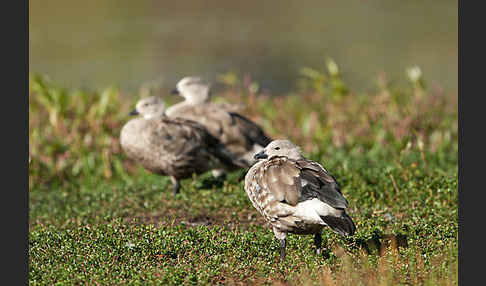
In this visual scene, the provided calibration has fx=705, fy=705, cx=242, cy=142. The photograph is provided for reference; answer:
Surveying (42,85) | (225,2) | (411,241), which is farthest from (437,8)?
(411,241)

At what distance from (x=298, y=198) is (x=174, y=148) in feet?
13.5

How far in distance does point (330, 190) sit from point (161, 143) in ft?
14.2

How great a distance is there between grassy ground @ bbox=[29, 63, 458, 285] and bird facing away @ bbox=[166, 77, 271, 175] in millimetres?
545

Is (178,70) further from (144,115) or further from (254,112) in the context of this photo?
(144,115)

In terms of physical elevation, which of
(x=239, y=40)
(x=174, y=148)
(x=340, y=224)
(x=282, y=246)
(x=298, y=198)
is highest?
(x=239, y=40)

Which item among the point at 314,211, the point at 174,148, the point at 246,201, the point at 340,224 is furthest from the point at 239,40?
the point at 340,224

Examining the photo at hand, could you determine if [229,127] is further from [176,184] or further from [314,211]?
[314,211]

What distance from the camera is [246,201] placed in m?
10.3

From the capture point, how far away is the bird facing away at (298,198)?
7.11 metres

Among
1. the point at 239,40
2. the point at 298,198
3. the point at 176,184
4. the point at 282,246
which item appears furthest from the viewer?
the point at 239,40

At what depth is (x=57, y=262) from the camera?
7.62 m

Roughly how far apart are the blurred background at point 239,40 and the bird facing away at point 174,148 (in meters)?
9.44

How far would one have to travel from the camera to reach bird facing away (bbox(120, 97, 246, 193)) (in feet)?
36.1

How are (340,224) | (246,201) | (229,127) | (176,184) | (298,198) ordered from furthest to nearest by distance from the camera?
(229,127) → (176,184) → (246,201) → (298,198) → (340,224)
